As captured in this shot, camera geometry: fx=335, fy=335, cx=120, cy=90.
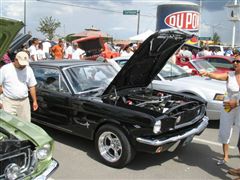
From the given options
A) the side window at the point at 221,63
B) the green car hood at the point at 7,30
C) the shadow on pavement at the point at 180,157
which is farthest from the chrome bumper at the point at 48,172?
the side window at the point at 221,63

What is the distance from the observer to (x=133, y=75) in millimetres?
5777

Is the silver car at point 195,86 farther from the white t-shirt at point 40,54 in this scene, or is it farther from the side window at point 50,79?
the white t-shirt at point 40,54

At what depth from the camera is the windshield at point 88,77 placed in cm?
577

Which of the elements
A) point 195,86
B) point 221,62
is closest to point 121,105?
point 195,86

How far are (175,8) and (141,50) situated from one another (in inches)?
893

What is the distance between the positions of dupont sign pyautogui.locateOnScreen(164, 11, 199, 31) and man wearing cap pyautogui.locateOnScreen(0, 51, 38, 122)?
22467mm

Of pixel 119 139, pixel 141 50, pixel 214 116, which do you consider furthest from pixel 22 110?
pixel 214 116

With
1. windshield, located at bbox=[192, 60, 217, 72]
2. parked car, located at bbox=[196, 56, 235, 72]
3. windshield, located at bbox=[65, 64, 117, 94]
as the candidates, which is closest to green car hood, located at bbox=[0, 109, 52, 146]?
windshield, located at bbox=[65, 64, 117, 94]

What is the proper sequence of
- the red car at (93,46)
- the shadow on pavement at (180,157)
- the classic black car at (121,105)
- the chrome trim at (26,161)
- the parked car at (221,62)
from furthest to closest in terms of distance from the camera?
the red car at (93,46) < the parked car at (221,62) < the shadow on pavement at (180,157) < the classic black car at (121,105) < the chrome trim at (26,161)

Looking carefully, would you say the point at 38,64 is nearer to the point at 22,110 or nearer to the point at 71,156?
the point at 22,110

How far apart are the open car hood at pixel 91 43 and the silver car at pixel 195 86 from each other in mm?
7547

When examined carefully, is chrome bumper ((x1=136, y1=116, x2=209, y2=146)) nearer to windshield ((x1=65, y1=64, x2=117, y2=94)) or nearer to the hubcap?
the hubcap

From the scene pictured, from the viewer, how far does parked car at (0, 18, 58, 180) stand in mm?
3299

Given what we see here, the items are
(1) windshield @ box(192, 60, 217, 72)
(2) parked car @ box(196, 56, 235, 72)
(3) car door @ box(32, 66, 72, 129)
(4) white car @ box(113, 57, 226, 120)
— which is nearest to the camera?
(3) car door @ box(32, 66, 72, 129)
